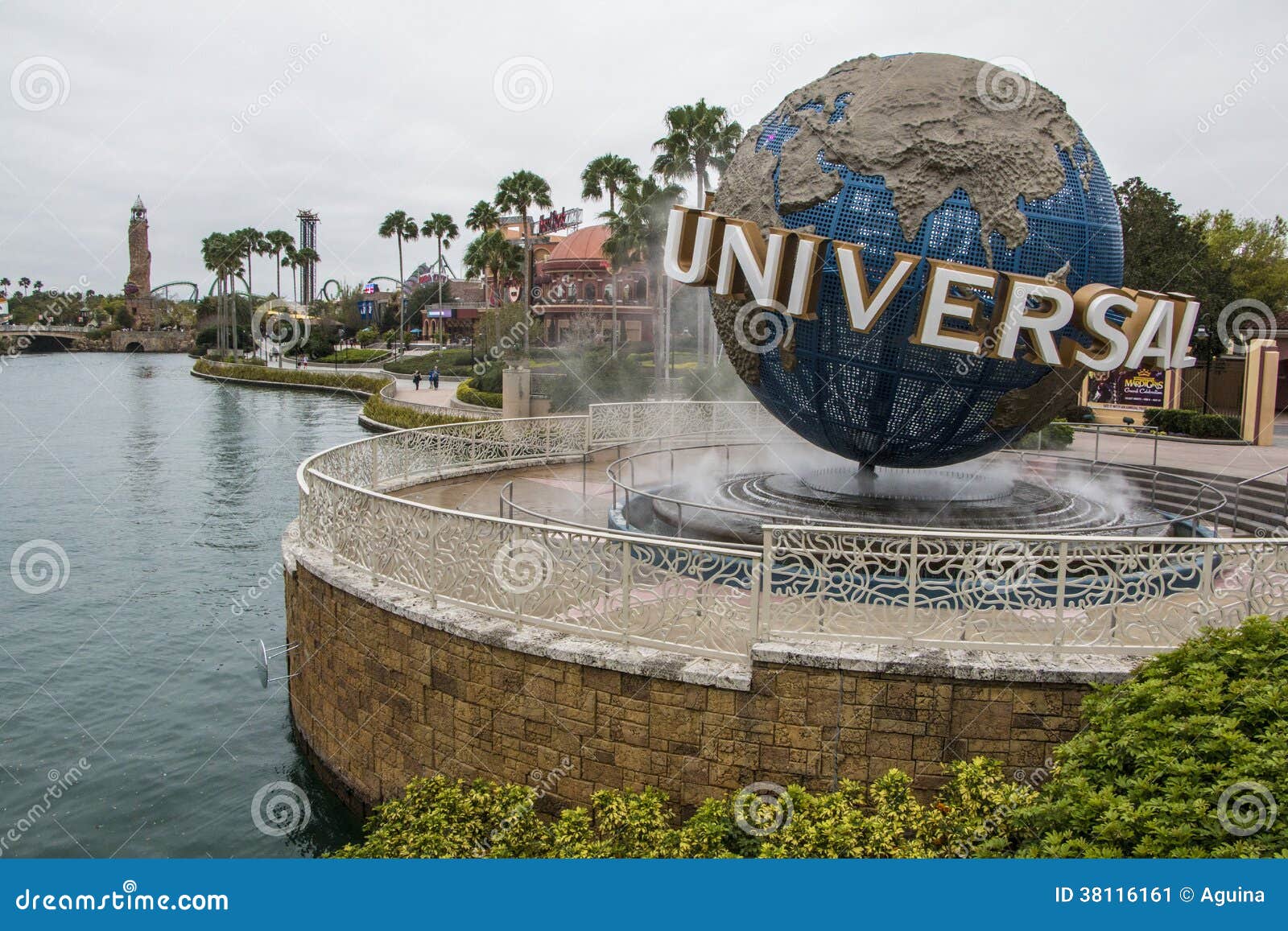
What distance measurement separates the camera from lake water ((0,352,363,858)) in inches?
392

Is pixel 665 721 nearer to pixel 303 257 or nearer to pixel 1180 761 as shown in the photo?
pixel 1180 761

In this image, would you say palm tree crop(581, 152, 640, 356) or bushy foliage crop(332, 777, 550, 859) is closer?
bushy foliage crop(332, 777, 550, 859)

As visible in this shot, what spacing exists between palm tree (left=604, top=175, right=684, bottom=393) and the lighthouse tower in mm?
103327

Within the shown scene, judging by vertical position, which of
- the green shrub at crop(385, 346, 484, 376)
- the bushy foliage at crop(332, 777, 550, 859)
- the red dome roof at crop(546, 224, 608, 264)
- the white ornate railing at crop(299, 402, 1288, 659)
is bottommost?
the bushy foliage at crop(332, 777, 550, 859)

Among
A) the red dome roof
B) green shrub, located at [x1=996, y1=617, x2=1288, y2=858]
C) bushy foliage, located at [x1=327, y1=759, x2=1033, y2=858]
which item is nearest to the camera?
green shrub, located at [x1=996, y1=617, x2=1288, y2=858]

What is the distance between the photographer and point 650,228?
125 feet

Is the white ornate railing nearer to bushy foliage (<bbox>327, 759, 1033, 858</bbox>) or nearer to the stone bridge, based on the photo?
bushy foliage (<bbox>327, 759, 1033, 858</bbox>)

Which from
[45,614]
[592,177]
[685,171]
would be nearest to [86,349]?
[592,177]

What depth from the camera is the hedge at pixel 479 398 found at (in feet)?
128

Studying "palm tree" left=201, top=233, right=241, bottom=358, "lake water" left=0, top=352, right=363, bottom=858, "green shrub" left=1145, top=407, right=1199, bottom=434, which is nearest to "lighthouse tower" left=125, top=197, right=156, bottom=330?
"palm tree" left=201, top=233, right=241, bottom=358

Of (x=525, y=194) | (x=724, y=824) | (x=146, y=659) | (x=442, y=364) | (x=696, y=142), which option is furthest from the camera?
(x=442, y=364)

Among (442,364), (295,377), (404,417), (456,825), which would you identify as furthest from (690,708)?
(442,364)

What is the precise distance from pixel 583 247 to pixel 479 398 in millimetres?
41537

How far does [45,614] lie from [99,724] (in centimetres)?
466
